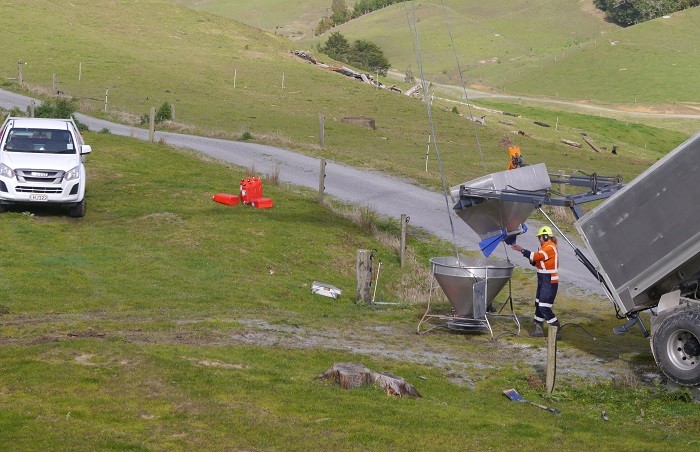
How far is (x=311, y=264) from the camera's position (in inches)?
1072

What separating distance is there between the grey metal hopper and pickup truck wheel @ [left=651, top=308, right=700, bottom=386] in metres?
4.12

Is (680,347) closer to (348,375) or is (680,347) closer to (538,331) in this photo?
(538,331)

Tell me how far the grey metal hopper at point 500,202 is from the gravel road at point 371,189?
5815mm

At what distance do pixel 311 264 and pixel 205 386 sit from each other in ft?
41.1

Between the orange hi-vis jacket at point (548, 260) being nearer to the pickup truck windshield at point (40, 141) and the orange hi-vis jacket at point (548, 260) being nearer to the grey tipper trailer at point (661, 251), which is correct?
the grey tipper trailer at point (661, 251)

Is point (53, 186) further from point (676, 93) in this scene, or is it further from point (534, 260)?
point (676, 93)

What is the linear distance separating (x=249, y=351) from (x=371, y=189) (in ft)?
69.6

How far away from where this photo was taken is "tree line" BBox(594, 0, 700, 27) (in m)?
183

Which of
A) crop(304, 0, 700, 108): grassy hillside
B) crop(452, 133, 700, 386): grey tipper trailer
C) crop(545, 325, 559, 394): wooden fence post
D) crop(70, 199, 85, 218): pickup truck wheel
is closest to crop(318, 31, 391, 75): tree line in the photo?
crop(304, 0, 700, 108): grassy hillside

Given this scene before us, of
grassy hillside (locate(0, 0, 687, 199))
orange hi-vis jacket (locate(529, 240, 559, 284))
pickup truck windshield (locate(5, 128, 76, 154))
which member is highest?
grassy hillside (locate(0, 0, 687, 199))

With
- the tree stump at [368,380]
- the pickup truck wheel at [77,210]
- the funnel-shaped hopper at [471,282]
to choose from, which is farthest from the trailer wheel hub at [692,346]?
the pickup truck wheel at [77,210]

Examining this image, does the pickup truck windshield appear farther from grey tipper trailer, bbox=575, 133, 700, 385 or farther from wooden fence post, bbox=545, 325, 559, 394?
wooden fence post, bbox=545, 325, 559, 394

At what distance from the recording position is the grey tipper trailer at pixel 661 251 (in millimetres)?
16422

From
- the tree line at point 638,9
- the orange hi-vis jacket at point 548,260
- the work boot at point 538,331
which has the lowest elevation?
the work boot at point 538,331
